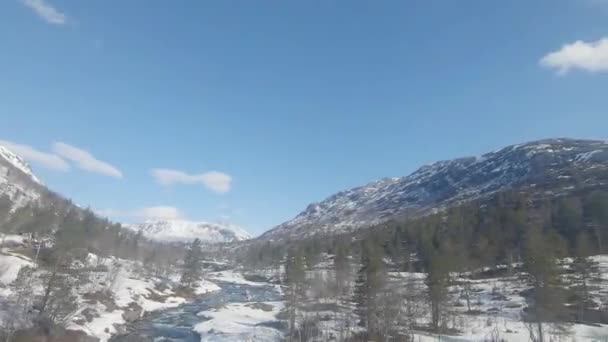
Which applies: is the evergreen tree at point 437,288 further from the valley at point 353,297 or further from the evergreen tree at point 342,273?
the evergreen tree at point 342,273

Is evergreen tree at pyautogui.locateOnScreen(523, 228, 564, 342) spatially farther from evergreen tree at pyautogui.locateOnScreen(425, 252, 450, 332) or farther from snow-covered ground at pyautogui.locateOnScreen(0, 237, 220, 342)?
snow-covered ground at pyautogui.locateOnScreen(0, 237, 220, 342)

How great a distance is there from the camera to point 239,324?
2584 inches

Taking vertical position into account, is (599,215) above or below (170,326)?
above

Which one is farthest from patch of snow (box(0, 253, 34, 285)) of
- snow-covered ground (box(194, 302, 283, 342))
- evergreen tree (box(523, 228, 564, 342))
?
evergreen tree (box(523, 228, 564, 342))

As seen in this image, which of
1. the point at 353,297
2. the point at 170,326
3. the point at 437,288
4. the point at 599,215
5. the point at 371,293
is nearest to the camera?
the point at 371,293

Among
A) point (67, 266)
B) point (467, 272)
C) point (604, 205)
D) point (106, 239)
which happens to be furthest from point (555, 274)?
point (106, 239)

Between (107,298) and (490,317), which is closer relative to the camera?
(490,317)

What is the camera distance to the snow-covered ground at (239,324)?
56.3 metres

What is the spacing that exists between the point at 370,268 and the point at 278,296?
5942 centimetres

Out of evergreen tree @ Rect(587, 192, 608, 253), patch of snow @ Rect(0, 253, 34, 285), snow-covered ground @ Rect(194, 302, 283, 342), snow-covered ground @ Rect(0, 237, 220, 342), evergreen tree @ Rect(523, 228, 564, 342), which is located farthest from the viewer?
evergreen tree @ Rect(587, 192, 608, 253)

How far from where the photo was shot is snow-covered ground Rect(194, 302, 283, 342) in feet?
185

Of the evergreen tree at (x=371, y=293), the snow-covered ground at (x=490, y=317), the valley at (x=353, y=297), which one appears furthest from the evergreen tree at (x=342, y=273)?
the evergreen tree at (x=371, y=293)

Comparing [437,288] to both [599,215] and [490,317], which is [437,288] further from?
[599,215]

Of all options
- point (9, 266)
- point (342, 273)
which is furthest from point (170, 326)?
point (342, 273)
